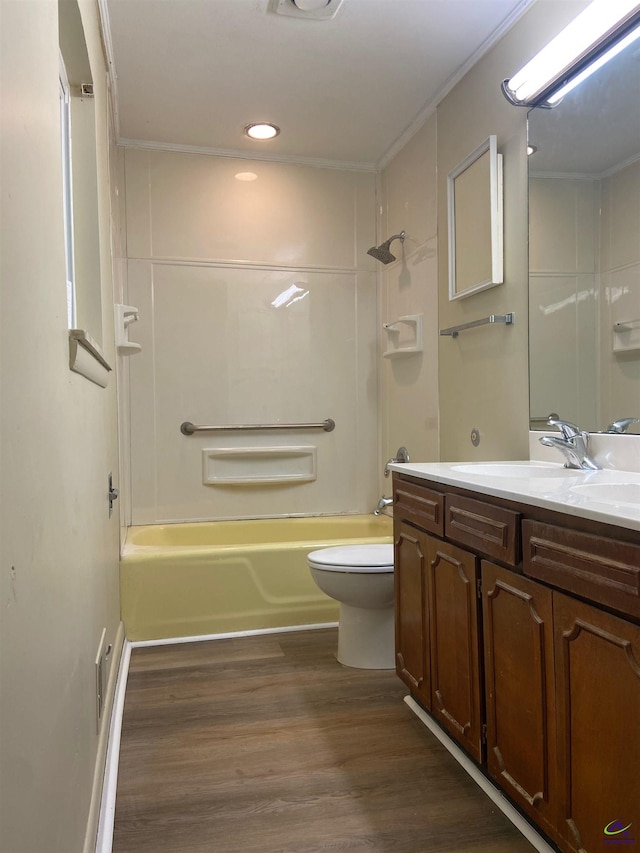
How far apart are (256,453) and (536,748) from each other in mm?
2370

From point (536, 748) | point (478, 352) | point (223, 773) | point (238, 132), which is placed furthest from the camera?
point (238, 132)

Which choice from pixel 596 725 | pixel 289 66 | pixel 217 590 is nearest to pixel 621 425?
pixel 596 725

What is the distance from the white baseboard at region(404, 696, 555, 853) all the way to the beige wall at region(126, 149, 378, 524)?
1720 mm

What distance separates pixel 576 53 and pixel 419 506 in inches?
55.6

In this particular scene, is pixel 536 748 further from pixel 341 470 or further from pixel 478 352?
pixel 341 470

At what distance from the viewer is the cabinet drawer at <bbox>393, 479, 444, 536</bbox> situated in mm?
1771

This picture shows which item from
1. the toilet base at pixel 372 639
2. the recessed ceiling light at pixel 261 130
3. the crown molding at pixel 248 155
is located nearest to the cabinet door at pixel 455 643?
the toilet base at pixel 372 639

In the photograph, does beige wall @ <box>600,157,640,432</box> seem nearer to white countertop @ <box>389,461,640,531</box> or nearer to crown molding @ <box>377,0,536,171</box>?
white countertop @ <box>389,461,640,531</box>

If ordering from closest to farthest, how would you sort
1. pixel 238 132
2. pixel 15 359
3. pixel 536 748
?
pixel 15 359 → pixel 536 748 → pixel 238 132

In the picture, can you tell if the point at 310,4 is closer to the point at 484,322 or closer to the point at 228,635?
the point at 484,322

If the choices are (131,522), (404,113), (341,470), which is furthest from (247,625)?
(404,113)

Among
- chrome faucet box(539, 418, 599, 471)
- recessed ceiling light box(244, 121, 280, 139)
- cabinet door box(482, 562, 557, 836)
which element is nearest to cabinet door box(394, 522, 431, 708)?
cabinet door box(482, 562, 557, 836)

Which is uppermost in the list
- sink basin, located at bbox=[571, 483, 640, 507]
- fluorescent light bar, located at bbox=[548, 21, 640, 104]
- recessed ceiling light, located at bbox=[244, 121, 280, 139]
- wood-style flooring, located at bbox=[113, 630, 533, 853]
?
recessed ceiling light, located at bbox=[244, 121, 280, 139]

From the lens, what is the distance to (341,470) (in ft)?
11.9
